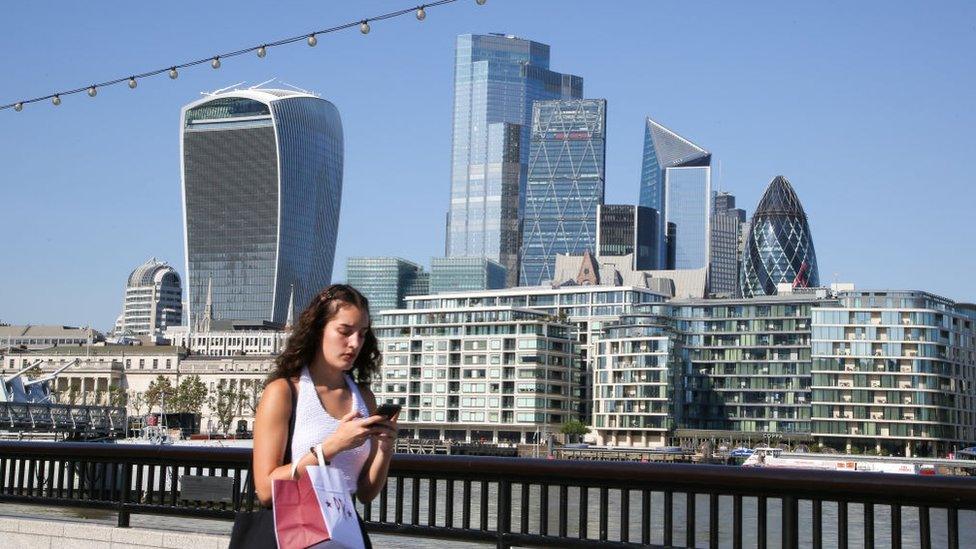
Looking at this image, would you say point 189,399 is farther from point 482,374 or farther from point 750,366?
point 750,366

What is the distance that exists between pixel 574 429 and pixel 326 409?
455 ft

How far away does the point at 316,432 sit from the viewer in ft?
17.9

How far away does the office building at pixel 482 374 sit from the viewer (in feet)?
475

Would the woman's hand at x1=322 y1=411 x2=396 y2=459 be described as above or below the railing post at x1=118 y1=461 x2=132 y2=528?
above

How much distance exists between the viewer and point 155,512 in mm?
11250

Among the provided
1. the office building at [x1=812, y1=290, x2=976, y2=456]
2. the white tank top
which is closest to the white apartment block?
the office building at [x1=812, y1=290, x2=976, y2=456]

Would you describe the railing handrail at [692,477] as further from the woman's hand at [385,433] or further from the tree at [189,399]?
the tree at [189,399]

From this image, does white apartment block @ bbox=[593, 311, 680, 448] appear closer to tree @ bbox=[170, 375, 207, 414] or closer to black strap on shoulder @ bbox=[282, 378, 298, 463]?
tree @ bbox=[170, 375, 207, 414]

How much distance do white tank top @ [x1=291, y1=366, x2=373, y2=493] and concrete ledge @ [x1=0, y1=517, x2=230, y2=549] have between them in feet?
16.8

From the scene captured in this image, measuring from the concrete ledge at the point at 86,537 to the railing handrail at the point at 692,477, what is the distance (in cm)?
62

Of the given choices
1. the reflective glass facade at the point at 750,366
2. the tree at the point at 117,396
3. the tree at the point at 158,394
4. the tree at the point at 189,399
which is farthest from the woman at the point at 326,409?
the tree at the point at 158,394

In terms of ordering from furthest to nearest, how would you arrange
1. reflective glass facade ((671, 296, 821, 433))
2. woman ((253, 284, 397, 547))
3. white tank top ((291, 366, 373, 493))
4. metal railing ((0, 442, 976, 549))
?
reflective glass facade ((671, 296, 821, 433)) < metal railing ((0, 442, 976, 549)) < white tank top ((291, 366, 373, 493)) < woman ((253, 284, 397, 547))

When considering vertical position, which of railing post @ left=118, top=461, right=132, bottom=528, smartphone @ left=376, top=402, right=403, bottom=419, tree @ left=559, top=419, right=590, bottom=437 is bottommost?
tree @ left=559, top=419, right=590, bottom=437

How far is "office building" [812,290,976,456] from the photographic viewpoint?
127 meters
